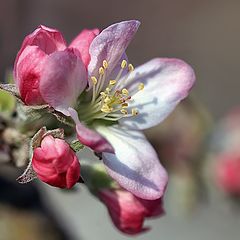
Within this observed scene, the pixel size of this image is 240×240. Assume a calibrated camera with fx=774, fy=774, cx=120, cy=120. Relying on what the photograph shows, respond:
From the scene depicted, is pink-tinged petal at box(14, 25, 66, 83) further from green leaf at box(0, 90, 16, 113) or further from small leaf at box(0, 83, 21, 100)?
green leaf at box(0, 90, 16, 113)

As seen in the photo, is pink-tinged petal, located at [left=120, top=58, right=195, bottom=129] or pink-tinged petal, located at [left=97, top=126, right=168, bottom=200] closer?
pink-tinged petal, located at [left=97, top=126, right=168, bottom=200]

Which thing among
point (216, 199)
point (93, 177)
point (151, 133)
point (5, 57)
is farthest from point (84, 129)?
point (5, 57)

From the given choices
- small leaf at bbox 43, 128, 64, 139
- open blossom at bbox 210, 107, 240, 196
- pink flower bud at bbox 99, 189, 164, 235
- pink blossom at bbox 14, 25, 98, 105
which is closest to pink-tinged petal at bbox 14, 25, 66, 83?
pink blossom at bbox 14, 25, 98, 105

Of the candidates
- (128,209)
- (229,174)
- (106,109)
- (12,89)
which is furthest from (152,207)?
(229,174)

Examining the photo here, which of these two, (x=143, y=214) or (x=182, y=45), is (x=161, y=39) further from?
(x=143, y=214)

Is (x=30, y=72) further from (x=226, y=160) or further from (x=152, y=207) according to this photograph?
(x=226, y=160)
